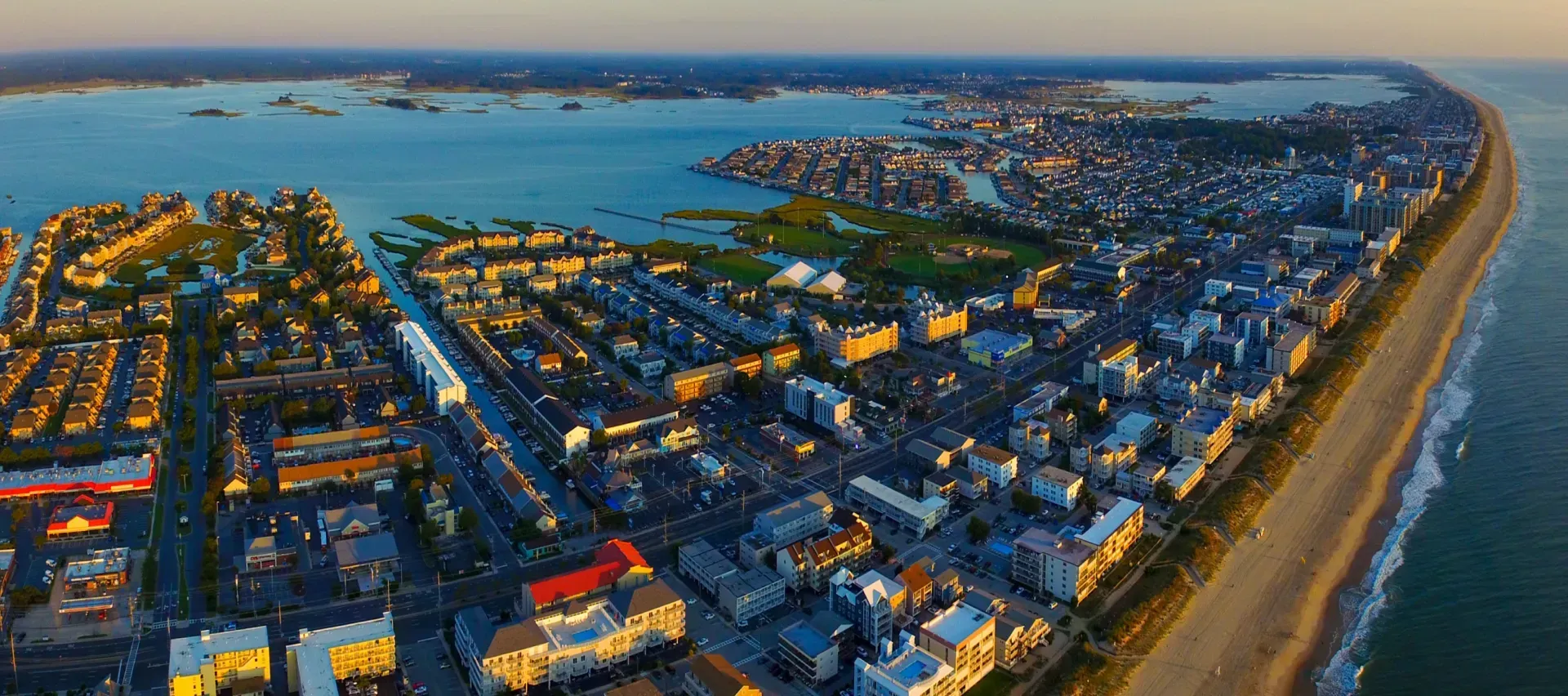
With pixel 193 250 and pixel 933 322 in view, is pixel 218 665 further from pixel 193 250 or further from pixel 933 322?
pixel 193 250

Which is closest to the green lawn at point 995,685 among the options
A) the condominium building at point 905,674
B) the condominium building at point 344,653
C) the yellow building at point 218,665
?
the condominium building at point 905,674

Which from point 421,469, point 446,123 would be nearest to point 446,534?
point 421,469

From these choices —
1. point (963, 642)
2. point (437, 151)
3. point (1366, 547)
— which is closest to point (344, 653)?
point (963, 642)

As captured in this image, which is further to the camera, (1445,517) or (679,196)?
(679,196)

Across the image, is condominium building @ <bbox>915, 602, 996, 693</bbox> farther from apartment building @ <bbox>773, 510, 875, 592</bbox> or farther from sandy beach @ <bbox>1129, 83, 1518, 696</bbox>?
apartment building @ <bbox>773, 510, 875, 592</bbox>

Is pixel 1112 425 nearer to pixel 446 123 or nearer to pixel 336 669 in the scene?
pixel 336 669
